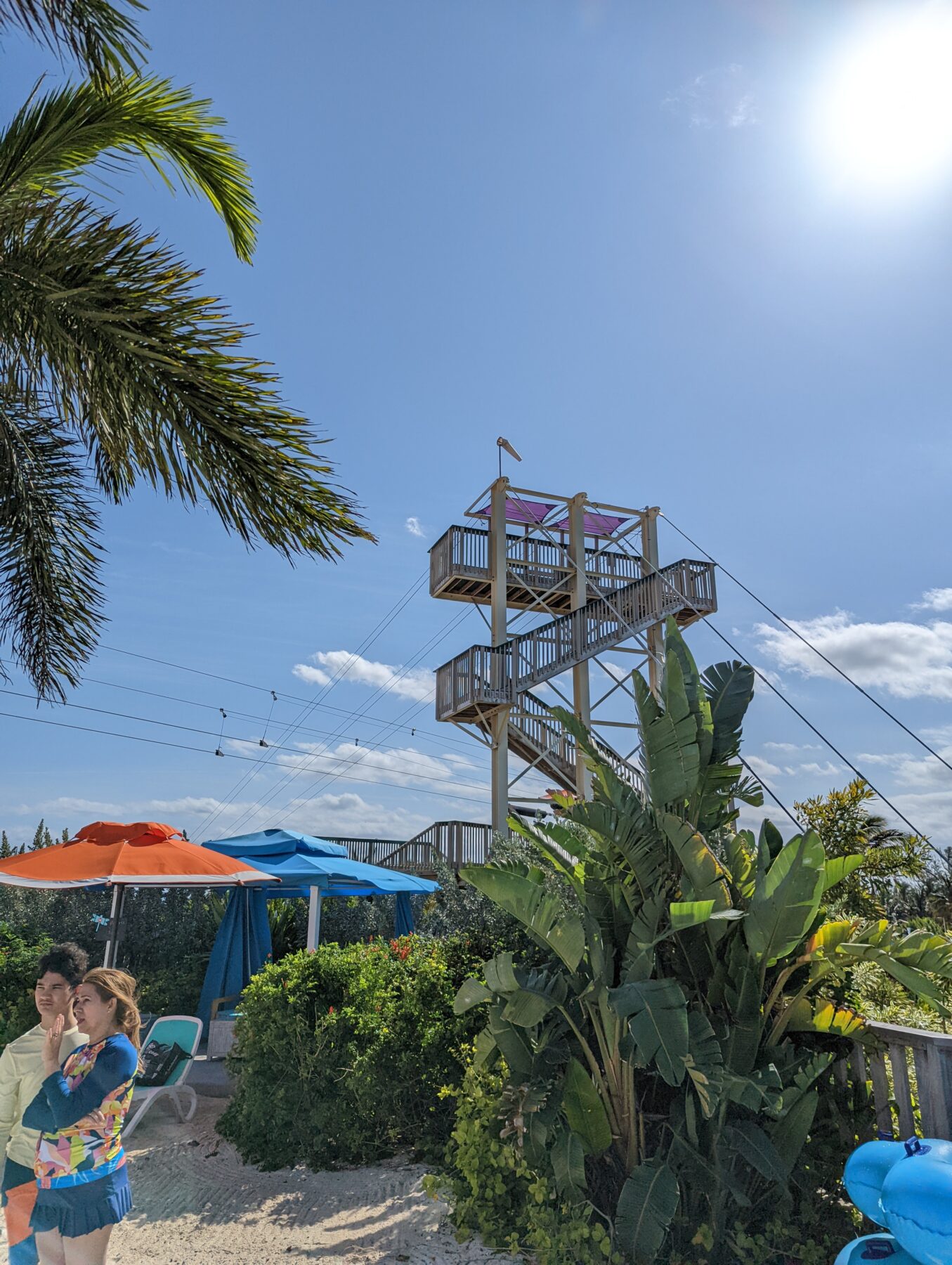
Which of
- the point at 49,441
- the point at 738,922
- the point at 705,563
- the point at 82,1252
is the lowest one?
the point at 82,1252

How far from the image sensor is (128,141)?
461 cm

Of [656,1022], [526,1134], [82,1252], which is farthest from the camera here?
[526,1134]

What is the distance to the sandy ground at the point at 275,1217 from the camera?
490 centimetres

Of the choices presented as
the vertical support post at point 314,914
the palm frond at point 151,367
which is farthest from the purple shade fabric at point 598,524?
the palm frond at point 151,367

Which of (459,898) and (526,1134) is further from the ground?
(459,898)

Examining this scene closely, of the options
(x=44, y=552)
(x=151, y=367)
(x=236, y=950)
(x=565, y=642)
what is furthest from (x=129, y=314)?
(x=565, y=642)

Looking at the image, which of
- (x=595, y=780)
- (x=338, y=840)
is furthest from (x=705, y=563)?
(x=595, y=780)

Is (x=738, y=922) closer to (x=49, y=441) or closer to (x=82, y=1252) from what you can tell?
(x=82, y=1252)

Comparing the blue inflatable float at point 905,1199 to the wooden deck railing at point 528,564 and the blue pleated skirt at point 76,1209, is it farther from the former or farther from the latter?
the wooden deck railing at point 528,564

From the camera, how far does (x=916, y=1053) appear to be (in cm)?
443

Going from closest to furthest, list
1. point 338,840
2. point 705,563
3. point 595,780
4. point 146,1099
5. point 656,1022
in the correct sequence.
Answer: point 656,1022
point 595,780
point 146,1099
point 705,563
point 338,840

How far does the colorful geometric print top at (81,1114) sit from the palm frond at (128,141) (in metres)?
3.94

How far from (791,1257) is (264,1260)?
2826 mm

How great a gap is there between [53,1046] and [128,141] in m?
4.46
